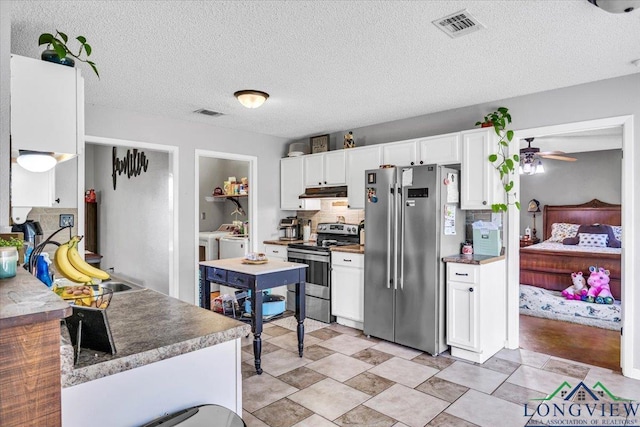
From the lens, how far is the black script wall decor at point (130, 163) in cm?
567

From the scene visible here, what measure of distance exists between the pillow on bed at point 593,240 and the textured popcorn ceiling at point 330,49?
4.20 metres

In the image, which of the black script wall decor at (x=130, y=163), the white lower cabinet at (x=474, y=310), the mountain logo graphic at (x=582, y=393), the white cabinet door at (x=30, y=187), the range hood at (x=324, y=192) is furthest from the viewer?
the black script wall decor at (x=130, y=163)

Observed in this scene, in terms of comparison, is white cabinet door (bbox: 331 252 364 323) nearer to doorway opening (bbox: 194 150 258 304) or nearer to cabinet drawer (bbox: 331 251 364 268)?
cabinet drawer (bbox: 331 251 364 268)

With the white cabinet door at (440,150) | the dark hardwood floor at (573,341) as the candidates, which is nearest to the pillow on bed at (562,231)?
the dark hardwood floor at (573,341)

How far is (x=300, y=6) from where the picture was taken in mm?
2078

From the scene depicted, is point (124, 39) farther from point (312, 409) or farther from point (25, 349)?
point (312, 409)

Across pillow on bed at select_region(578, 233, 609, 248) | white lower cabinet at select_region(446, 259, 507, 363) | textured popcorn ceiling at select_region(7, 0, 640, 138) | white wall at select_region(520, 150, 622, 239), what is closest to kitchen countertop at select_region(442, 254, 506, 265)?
white lower cabinet at select_region(446, 259, 507, 363)

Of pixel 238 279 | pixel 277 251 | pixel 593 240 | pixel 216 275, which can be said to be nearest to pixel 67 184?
pixel 216 275

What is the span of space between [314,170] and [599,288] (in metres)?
4.02

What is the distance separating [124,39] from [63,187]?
1914 millimetres

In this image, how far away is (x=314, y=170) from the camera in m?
5.22

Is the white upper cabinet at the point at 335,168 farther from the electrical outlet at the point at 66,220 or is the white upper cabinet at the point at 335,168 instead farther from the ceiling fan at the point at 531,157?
the electrical outlet at the point at 66,220

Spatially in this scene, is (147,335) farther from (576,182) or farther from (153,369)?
(576,182)

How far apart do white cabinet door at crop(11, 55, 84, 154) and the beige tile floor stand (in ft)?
6.35
